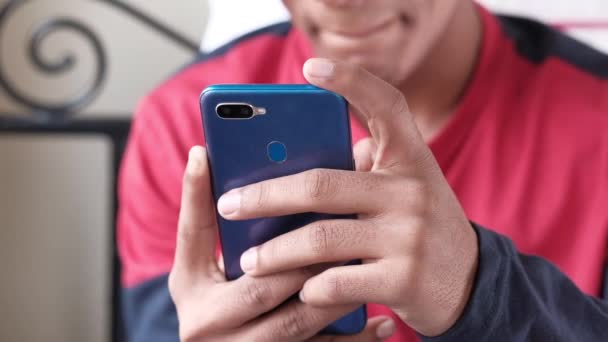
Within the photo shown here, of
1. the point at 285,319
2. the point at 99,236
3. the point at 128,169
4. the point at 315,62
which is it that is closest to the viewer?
the point at 315,62

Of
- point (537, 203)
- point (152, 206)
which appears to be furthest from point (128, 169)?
point (537, 203)

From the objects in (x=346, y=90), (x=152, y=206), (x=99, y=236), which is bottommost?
(x=99, y=236)

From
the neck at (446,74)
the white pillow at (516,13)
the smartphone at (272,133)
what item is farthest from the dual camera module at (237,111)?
the white pillow at (516,13)

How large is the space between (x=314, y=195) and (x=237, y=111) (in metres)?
0.08

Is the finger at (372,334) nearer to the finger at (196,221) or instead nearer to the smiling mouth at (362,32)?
the finger at (196,221)

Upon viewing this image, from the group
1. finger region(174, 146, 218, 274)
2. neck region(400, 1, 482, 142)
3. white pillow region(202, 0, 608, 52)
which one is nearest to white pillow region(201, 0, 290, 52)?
white pillow region(202, 0, 608, 52)

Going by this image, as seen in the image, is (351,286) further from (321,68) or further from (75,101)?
(75,101)

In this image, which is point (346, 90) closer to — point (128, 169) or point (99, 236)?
point (128, 169)

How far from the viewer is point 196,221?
51 centimetres

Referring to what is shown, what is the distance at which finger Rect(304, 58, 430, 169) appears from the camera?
0.40 m

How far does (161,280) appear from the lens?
708 millimetres

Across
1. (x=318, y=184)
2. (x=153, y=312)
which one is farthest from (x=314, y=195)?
(x=153, y=312)

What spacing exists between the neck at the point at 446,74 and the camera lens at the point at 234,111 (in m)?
0.31

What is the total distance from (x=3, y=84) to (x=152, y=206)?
0.46 metres
